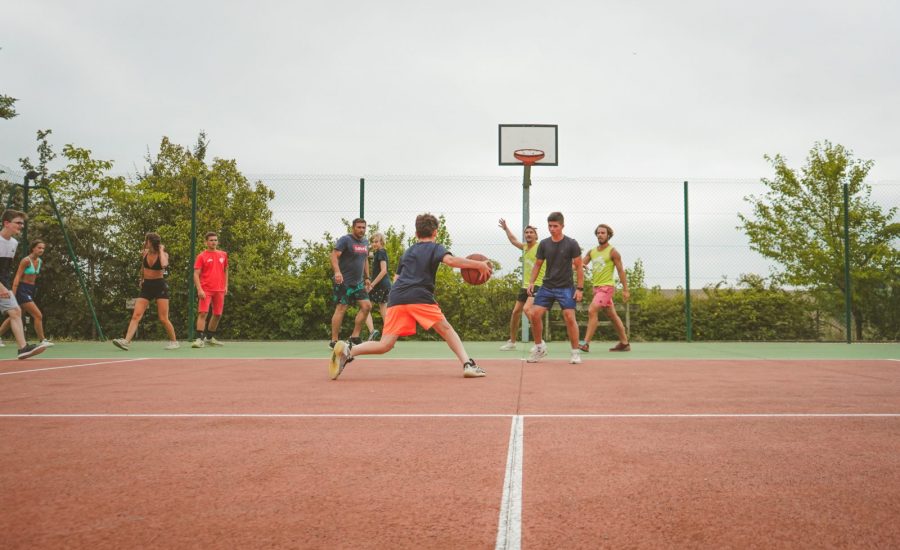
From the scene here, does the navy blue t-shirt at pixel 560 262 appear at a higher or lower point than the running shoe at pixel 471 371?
higher

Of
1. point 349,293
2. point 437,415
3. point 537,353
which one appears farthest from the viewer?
point 349,293

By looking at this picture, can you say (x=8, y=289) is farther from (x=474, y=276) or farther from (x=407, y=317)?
(x=474, y=276)

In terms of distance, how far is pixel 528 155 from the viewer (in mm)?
13305

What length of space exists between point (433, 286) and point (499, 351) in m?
4.04

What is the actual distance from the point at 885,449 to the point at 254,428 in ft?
10.2

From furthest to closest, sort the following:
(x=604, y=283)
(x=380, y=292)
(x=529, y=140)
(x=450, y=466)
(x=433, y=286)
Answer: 1. (x=529, y=140)
2. (x=380, y=292)
3. (x=604, y=283)
4. (x=433, y=286)
5. (x=450, y=466)

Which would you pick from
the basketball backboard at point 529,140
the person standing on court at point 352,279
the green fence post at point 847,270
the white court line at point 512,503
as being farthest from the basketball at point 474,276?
the green fence post at point 847,270

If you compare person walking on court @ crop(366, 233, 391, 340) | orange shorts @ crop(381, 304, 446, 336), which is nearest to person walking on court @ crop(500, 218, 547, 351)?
person walking on court @ crop(366, 233, 391, 340)

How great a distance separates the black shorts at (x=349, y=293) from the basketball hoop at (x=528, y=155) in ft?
16.3

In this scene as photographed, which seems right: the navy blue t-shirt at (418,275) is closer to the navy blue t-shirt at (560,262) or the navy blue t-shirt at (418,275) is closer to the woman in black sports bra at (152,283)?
the navy blue t-shirt at (560,262)

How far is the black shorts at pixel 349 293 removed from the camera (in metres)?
9.51

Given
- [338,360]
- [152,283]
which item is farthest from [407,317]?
[152,283]

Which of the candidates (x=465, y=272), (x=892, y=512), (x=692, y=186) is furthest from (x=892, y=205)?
(x=892, y=512)

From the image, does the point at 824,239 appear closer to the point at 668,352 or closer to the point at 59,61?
the point at 668,352
